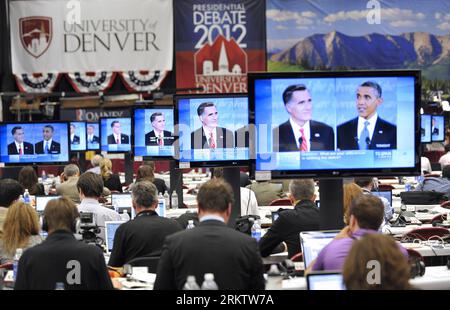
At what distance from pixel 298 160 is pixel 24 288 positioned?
1.91 m

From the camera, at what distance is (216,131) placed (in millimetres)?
7863

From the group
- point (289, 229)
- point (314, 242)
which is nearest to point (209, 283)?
point (314, 242)

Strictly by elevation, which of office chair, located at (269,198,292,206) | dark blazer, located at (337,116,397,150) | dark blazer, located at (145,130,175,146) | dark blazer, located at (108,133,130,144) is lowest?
office chair, located at (269,198,292,206)

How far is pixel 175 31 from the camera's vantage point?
25.3 meters

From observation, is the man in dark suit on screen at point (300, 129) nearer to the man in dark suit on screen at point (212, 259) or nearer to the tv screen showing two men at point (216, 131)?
the man in dark suit on screen at point (212, 259)

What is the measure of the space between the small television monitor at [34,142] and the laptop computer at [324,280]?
9.34 m

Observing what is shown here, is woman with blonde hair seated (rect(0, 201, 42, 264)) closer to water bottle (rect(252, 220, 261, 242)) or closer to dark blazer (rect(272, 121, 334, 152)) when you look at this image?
dark blazer (rect(272, 121, 334, 152))

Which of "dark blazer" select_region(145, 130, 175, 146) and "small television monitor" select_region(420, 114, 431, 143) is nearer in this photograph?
"dark blazer" select_region(145, 130, 175, 146)

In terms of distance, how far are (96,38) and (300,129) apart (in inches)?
784

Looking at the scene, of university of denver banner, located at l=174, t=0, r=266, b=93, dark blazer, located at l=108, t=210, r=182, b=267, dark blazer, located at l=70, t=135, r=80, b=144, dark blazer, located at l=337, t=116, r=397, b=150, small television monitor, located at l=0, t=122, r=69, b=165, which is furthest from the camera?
university of denver banner, located at l=174, t=0, r=266, b=93

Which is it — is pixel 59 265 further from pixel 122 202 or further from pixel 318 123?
pixel 122 202

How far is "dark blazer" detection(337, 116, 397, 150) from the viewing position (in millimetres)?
5875

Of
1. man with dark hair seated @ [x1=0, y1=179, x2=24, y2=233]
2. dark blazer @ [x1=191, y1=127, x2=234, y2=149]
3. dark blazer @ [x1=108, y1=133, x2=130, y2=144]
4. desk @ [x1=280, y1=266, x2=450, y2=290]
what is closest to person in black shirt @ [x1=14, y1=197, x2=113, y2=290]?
desk @ [x1=280, y1=266, x2=450, y2=290]
